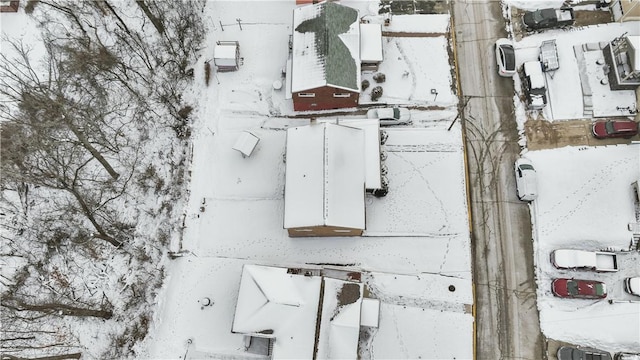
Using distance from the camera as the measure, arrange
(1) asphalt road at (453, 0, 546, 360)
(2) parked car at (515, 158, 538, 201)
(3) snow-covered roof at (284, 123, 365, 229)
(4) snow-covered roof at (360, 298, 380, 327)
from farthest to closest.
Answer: (2) parked car at (515, 158, 538, 201) < (1) asphalt road at (453, 0, 546, 360) < (3) snow-covered roof at (284, 123, 365, 229) < (4) snow-covered roof at (360, 298, 380, 327)

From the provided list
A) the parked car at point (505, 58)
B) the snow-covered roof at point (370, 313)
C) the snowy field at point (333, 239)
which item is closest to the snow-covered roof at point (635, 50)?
the parked car at point (505, 58)

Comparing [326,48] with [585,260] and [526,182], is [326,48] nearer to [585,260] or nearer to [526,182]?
[526,182]

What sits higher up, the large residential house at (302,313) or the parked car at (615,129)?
the parked car at (615,129)

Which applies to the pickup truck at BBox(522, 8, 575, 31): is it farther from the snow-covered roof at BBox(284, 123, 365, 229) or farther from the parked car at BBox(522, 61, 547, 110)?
the snow-covered roof at BBox(284, 123, 365, 229)

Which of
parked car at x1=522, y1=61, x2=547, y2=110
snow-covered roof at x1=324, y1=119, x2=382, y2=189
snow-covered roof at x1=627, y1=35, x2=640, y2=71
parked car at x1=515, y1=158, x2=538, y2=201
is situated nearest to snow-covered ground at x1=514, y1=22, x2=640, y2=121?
parked car at x1=522, y1=61, x2=547, y2=110

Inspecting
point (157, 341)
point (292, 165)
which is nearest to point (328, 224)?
point (292, 165)

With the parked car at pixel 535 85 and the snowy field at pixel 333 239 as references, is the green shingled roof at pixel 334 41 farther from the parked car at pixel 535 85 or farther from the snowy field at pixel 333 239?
the parked car at pixel 535 85

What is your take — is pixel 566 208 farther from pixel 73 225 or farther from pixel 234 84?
pixel 73 225

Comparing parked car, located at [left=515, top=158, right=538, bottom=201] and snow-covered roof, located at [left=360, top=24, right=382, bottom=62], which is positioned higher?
snow-covered roof, located at [left=360, top=24, right=382, bottom=62]
